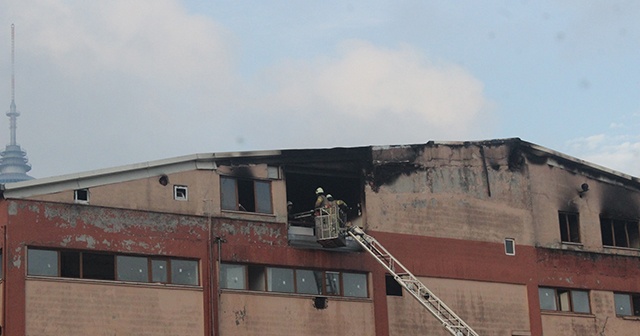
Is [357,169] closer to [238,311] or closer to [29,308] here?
[238,311]

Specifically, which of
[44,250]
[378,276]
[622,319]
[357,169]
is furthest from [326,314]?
[622,319]

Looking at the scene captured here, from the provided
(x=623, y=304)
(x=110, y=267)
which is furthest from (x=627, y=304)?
(x=110, y=267)

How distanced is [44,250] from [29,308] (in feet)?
6.17

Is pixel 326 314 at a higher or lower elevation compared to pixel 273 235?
lower

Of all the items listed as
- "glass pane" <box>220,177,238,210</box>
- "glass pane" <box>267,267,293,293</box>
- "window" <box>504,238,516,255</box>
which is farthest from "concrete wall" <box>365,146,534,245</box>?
"glass pane" <box>220,177,238,210</box>

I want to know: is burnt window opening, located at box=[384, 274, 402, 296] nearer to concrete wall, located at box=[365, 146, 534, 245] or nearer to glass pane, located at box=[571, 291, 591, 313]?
concrete wall, located at box=[365, 146, 534, 245]

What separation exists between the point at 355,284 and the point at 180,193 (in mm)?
7044

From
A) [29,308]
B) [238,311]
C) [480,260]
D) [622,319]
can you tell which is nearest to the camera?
[29,308]

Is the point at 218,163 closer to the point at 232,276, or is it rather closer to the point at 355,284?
the point at 232,276

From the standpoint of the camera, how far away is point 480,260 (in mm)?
38469

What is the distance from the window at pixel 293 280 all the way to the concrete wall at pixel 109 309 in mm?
1512

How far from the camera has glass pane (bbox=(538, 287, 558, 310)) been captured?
130 ft

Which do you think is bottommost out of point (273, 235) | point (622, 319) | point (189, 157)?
point (622, 319)

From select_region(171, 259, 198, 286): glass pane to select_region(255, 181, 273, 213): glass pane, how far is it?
3.25m
